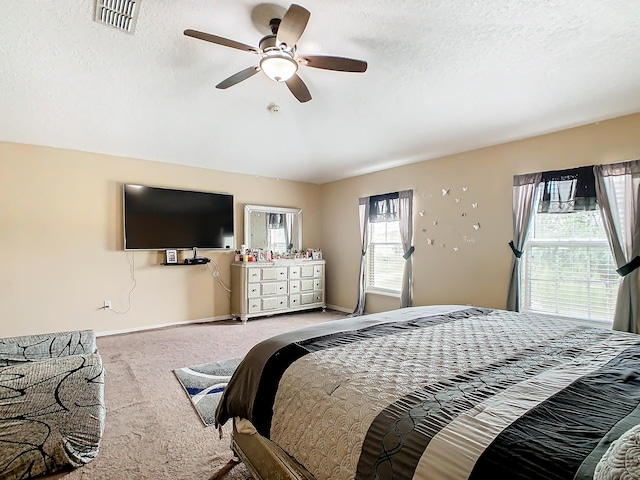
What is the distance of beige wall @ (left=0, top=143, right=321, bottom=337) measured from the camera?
4176mm

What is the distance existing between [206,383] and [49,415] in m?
1.24

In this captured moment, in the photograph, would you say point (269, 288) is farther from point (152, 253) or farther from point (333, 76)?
point (333, 76)

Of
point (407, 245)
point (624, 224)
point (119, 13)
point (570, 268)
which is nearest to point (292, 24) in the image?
point (119, 13)

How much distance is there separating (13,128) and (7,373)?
291cm

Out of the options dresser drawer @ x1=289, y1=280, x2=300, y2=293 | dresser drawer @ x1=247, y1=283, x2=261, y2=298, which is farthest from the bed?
dresser drawer @ x1=289, y1=280, x2=300, y2=293

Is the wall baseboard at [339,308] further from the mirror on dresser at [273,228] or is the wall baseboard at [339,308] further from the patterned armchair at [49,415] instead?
the patterned armchair at [49,415]

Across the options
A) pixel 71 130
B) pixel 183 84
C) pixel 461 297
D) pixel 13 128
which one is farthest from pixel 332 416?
pixel 13 128

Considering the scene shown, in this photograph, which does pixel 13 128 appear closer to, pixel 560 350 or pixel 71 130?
pixel 71 130

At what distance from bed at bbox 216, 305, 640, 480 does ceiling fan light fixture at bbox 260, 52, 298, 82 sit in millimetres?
1668

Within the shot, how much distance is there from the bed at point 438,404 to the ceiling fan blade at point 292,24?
1732 mm

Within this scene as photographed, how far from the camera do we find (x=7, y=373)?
223 cm

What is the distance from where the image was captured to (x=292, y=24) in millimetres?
1906

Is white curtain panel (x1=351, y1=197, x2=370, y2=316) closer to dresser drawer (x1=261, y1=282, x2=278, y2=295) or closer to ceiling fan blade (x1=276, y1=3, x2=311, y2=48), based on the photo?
dresser drawer (x1=261, y1=282, x2=278, y2=295)

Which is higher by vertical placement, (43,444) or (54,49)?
(54,49)
